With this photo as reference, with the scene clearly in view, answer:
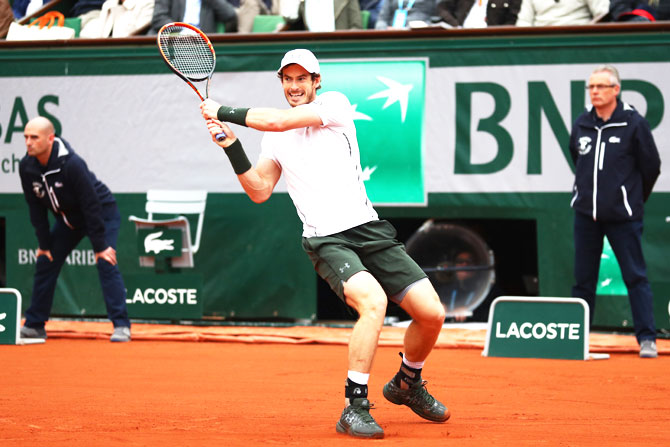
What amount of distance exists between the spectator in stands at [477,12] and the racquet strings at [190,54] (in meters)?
3.93

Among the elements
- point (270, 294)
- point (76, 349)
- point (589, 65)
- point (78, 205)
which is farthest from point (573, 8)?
point (76, 349)

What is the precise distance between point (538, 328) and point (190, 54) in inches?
137

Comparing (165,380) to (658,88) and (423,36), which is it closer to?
(423,36)

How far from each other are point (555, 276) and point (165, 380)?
151 inches

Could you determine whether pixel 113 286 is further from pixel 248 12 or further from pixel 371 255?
pixel 371 255

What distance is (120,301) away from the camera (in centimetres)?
844

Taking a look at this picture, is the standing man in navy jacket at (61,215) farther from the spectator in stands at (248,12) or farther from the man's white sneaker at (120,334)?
the spectator in stands at (248,12)

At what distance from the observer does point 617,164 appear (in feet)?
24.2

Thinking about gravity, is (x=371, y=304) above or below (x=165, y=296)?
above

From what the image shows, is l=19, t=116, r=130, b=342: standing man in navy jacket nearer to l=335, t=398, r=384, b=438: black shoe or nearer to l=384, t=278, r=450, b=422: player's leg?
l=384, t=278, r=450, b=422: player's leg

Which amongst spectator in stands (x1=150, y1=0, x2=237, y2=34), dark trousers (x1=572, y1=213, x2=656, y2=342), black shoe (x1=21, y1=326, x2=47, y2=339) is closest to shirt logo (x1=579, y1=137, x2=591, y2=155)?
dark trousers (x1=572, y1=213, x2=656, y2=342)

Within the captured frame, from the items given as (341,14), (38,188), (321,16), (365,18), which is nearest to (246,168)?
(38,188)

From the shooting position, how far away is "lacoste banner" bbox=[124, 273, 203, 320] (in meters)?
9.05

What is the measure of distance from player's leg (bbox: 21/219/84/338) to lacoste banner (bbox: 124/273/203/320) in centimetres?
88
